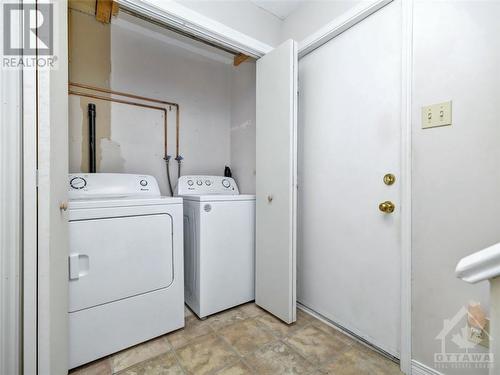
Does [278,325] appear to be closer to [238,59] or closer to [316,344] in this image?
[316,344]

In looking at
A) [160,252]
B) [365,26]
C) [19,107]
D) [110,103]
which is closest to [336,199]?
[365,26]

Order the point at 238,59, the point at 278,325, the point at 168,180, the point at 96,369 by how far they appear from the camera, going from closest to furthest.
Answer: the point at 96,369 → the point at 278,325 → the point at 168,180 → the point at 238,59

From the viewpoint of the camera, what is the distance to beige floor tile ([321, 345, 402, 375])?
1238 mm

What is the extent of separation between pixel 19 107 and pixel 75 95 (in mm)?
1182

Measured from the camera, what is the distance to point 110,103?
6.62ft

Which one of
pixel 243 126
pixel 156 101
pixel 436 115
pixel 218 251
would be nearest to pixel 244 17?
pixel 243 126

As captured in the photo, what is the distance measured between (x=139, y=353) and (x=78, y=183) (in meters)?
1.14

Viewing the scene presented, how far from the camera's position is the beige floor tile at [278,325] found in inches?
62.1

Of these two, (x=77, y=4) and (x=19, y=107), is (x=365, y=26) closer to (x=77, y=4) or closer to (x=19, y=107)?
(x=19, y=107)

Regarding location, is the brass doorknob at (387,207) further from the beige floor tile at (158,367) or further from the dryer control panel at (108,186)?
the dryer control panel at (108,186)

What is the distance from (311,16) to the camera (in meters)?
1.74

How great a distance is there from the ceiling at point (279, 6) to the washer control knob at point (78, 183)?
181 centimetres
